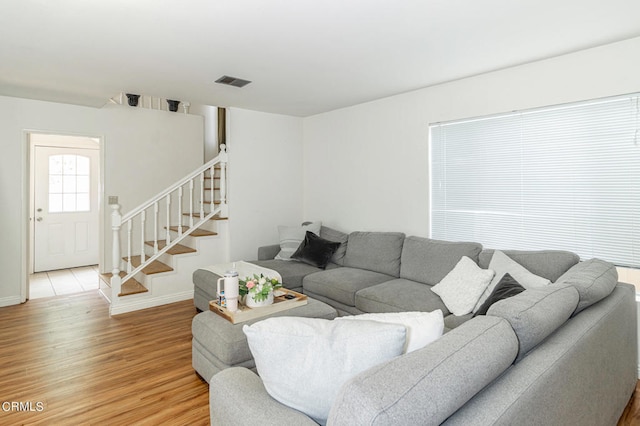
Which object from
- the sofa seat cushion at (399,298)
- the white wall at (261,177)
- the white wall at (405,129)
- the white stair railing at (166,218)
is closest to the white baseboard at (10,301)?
the white stair railing at (166,218)

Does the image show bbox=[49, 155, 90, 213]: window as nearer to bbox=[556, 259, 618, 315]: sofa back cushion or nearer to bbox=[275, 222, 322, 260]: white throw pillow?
bbox=[275, 222, 322, 260]: white throw pillow

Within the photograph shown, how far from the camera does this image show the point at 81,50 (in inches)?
110

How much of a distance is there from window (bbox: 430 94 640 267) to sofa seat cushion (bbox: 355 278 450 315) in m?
0.89

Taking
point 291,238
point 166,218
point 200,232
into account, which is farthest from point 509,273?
point 166,218

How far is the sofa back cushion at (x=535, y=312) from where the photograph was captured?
1.30m

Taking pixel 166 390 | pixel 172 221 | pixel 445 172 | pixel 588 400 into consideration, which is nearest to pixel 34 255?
pixel 172 221

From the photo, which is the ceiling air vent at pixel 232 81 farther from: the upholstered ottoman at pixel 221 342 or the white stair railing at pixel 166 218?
the upholstered ottoman at pixel 221 342

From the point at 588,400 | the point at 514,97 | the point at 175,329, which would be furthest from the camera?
the point at 175,329

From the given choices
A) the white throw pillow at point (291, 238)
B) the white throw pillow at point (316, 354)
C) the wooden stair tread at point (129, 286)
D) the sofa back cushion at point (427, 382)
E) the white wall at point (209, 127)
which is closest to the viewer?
the sofa back cushion at point (427, 382)

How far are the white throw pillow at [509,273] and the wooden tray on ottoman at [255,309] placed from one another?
1311 millimetres

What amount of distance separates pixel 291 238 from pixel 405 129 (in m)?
1.88

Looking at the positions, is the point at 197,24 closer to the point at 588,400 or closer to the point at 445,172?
the point at 445,172

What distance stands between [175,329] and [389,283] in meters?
2.12

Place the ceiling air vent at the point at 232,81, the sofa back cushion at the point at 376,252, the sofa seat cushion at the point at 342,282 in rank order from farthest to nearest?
the sofa back cushion at the point at 376,252, the ceiling air vent at the point at 232,81, the sofa seat cushion at the point at 342,282
